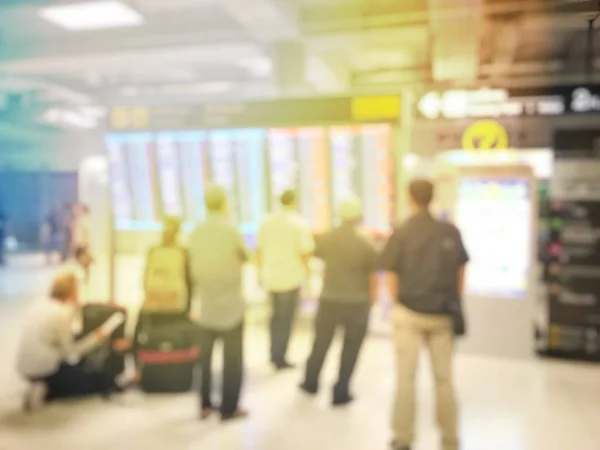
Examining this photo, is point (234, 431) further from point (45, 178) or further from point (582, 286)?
point (45, 178)

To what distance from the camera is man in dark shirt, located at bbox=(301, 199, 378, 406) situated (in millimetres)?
3930

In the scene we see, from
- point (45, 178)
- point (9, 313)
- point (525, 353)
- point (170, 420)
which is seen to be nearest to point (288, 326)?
point (170, 420)

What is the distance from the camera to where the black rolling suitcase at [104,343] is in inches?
163

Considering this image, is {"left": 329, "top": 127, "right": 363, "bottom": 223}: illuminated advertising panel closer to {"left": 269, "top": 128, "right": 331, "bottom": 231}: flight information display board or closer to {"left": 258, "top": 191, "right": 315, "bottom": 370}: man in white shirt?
{"left": 269, "top": 128, "right": 331, "bottom": 231}: flight information display board

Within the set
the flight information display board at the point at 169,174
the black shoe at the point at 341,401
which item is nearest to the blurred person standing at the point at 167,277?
the black shoe at the point at 341,401

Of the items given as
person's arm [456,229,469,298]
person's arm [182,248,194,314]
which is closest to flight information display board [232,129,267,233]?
person's arm [182,248,194,314]

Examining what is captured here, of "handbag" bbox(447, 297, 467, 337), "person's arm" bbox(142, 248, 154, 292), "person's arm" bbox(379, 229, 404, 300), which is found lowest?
"handbag" bbox(447, 297, 467, 337)

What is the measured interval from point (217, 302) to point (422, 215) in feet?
4.49

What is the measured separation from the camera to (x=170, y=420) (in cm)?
378

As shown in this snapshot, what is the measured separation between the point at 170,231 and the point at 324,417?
5.52ft

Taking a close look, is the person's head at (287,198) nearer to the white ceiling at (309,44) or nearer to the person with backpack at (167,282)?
the person with backpack at (167,282)

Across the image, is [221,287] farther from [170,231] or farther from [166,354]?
[166,354]

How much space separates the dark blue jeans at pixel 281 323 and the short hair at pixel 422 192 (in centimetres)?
202

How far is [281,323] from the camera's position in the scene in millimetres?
4941
